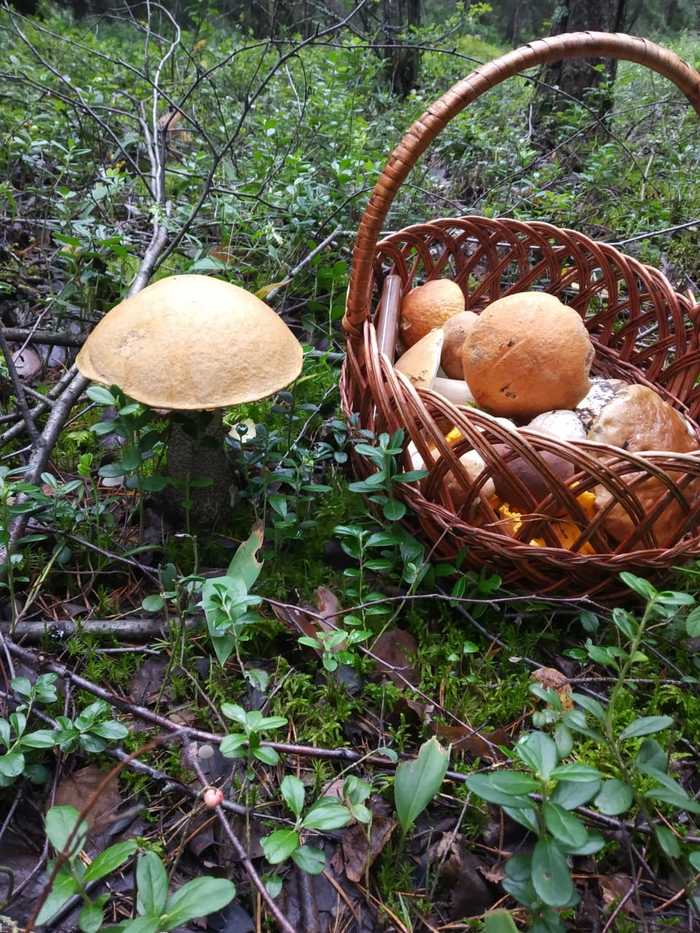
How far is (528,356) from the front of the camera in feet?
5.30

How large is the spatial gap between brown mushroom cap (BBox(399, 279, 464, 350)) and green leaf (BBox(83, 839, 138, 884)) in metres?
1.66

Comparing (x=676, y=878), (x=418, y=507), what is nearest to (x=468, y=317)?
(x=418, y=507)

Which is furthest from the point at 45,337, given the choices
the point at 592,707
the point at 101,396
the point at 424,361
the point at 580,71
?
the point at 580,71

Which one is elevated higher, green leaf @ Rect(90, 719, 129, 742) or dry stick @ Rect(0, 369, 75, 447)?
dry stick @ Rect(0, 369, 75, 447)

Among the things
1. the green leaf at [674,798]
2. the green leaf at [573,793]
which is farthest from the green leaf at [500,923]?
the green leaf at [674,798]

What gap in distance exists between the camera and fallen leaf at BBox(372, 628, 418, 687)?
1.29m

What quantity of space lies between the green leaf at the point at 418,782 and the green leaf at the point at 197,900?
11.8 inches

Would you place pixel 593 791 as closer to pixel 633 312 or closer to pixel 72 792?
pixel 72 792

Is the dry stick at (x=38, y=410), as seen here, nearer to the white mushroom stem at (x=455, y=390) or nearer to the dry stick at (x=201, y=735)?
the dry stick at (x=201, y=735)

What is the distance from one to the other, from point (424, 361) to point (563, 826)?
1248mm

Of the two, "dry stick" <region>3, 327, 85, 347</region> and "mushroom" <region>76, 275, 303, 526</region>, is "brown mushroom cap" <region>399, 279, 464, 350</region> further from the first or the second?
"dry stick" <region>3, 327, 85, 347</region>

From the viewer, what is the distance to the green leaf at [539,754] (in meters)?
0.83

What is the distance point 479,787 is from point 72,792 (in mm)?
698

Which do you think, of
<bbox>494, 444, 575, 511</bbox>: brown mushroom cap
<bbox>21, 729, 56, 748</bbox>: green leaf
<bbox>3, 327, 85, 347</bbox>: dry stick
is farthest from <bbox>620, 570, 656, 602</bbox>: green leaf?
<bbox>3, 327, 85, 347</bbox>: dry stick
